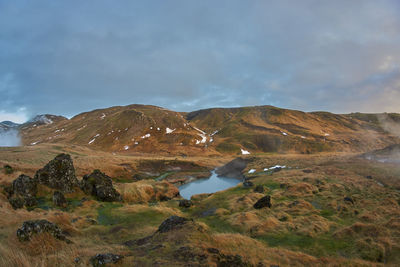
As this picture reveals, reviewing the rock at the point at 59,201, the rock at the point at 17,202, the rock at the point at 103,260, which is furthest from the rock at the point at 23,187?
the rock at the point at 103,260

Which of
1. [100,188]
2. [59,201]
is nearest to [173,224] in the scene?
[59,201]

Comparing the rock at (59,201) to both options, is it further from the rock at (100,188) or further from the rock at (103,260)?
the rock at (103,260)

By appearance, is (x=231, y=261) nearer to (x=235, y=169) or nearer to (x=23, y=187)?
(x=23, y=187)

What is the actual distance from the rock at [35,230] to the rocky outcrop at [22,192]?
1481 cm

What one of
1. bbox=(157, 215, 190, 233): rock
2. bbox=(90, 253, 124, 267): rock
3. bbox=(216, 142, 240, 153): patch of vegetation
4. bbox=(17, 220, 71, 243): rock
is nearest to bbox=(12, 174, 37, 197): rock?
bbox=(17, 220, 71, 243): rock

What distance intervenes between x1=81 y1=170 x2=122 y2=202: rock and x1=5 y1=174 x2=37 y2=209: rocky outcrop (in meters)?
5.84

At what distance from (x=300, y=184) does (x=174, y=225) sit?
94.0 ft

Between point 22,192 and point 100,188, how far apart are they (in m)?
8.29

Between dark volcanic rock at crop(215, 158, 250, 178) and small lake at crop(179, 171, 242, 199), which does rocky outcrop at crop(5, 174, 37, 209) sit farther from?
dark volcanic rock at crop(215, 158, 250, 178)

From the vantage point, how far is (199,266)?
6801 millimetres

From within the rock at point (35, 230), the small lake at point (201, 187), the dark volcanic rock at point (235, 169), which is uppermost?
the rock at point (35, 230)

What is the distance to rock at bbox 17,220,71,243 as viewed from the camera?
8383 mm

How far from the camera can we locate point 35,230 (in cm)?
866

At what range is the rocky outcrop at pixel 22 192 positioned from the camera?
19872 millimetres
